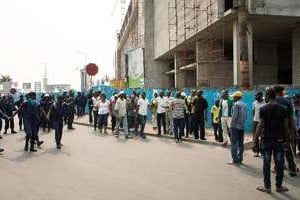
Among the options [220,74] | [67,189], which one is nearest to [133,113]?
[67,189]

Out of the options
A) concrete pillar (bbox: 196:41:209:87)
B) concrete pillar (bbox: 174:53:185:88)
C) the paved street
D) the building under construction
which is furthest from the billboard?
the paved street

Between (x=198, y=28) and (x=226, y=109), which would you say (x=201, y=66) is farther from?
(x=226, y=109)

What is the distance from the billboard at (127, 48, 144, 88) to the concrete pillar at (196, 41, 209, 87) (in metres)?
12.8

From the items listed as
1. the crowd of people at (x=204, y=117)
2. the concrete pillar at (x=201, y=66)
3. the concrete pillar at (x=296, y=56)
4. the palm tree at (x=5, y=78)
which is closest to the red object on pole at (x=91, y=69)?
the crowd of people at (x=204, y=117)

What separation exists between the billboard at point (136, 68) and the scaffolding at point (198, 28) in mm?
6590

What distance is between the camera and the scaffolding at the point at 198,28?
79.3ft

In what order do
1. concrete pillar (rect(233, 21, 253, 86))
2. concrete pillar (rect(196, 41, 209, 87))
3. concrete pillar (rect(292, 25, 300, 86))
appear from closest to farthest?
concrete pillar (rect(233, 21, 253, 86))
concrete pillar (rect(292, 25, 300, 86))
concrete pillar (rect(196, 41, 209, 87))

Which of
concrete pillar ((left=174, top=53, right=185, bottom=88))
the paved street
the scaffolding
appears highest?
the scaffolding

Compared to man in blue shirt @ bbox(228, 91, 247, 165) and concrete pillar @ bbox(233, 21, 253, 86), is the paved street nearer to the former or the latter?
man in blue shirt @ bbox(228, 91, 247, 165)

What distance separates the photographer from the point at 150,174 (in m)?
8.84

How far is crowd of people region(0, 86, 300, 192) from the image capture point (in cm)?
725

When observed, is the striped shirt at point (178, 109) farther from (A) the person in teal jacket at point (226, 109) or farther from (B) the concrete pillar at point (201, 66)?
(B) the concrete pillar at point (201, 66)

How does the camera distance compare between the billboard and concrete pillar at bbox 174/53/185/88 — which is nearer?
concrete pillar at bbox 174/53/185/88

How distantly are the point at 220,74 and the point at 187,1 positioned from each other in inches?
217
